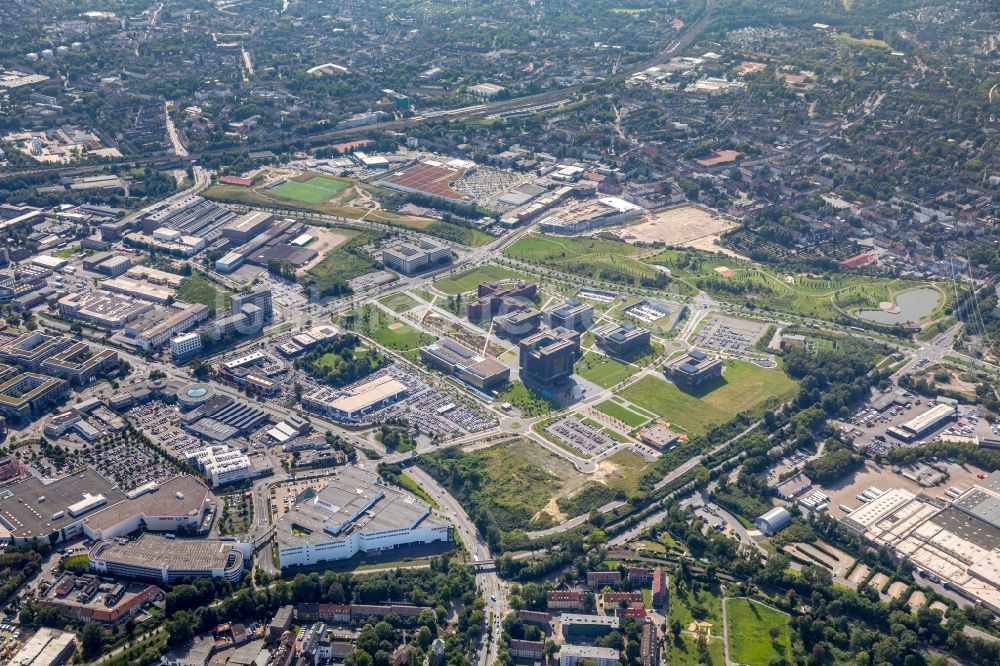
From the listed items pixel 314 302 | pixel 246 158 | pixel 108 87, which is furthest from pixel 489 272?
pixel 108 87

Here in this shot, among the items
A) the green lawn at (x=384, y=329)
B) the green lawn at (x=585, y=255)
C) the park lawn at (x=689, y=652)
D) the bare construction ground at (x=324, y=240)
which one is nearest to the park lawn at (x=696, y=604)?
the park lawn at (x=689, y=652)

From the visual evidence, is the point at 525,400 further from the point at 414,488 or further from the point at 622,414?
the point at 414,488

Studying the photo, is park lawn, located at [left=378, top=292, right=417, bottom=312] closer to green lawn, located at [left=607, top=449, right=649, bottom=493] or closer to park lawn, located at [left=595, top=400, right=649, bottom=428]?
park lawn, located at [left=595, top=400, right=649, bottom=428]

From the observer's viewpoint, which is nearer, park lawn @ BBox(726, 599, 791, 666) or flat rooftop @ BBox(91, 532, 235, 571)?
park lawn @ BBox(726, 599, 791, 666)

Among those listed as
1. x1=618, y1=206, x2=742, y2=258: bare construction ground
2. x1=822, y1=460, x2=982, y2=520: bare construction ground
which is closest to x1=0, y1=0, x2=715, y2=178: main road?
x1=618, y1=206, x2=742, y2=258: bare construction ground

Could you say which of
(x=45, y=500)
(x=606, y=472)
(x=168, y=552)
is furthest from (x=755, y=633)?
(x=45, y=500)

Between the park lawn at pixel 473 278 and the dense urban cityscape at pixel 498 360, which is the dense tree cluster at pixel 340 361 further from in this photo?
the park lawn at pixel 473 278
